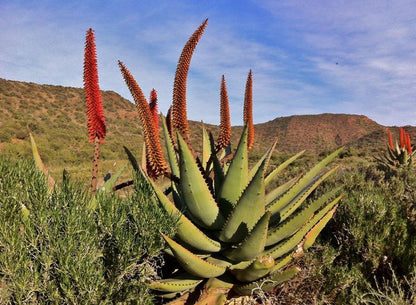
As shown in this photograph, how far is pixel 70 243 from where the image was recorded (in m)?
1.93

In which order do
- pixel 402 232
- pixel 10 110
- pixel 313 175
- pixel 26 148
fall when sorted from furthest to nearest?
pixel 10 110, pixel 26 148, pixel 402 232, pixel 313 175

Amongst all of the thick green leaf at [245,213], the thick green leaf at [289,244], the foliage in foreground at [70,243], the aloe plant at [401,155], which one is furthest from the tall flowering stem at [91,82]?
the aloe plant at [401,155]

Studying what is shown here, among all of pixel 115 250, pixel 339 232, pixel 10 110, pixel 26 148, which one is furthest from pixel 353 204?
pixel 10 110

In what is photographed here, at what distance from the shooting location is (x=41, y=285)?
194 centimetres

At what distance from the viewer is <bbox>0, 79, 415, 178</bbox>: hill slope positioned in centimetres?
2641

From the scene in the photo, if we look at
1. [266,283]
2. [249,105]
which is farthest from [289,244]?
[249,105]

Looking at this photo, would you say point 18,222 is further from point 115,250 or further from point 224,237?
point 224,237

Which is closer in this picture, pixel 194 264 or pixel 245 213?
pixel 194 264

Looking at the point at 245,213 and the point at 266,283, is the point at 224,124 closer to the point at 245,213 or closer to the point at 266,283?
the point at 245,213

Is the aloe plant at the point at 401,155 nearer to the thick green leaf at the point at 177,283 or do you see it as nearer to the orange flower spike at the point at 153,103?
the orange flower spike at the point at 153,103

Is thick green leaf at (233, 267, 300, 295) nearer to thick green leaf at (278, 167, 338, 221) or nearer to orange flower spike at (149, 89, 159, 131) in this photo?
thick green leaf at (278, 167, 338, 221)

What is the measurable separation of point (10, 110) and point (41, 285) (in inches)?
1587

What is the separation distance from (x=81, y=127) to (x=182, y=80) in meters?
39.8

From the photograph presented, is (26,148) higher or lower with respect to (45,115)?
lower
